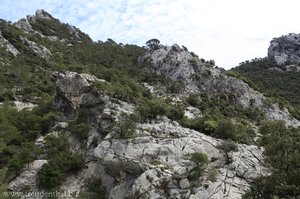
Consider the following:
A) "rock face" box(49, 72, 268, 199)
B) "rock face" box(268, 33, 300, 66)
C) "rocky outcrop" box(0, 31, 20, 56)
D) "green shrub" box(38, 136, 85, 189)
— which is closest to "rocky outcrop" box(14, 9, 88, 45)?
"rocky outcrop" box(0, 31, 20, 56)

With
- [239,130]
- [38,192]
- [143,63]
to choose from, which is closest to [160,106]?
[239,130]

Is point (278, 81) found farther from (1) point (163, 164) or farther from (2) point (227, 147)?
(1) point (163, 164)

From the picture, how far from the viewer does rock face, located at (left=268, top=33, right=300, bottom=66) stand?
430 ft

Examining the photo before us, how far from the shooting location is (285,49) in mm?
139125

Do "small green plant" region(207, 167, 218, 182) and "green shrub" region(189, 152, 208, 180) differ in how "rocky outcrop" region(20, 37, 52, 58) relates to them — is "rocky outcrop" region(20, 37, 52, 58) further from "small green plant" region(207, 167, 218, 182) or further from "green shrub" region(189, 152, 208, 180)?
"small green plant" region(207, 167, 218, 182)

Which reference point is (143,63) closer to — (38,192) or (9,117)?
(9,117)

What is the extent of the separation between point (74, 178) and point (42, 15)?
9942 centimetres

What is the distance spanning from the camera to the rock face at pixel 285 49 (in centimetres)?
13100

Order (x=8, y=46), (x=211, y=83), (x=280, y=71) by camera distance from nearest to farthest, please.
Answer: (x=211, y=83), (x=8, y=46), (x=280, y=71)

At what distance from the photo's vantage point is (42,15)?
11844 cm

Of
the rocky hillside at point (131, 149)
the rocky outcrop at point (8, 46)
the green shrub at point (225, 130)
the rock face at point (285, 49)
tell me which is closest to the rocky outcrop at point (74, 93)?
the rocky hillside at point (131, 149)

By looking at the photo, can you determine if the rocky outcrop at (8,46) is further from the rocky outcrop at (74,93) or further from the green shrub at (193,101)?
the green shrub at (193,101)

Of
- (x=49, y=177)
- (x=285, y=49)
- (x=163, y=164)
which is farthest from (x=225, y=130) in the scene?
(x=285, y=49)

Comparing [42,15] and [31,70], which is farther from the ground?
[42,15]
